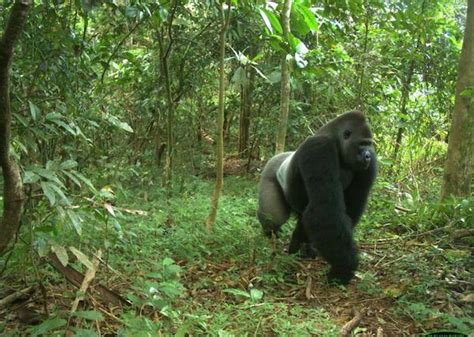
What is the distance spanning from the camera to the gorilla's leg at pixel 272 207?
4.47 meters

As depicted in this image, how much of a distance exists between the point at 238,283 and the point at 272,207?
1.39 m

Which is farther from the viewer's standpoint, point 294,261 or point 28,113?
point 294,261

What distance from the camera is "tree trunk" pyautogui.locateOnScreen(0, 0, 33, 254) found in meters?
1.62

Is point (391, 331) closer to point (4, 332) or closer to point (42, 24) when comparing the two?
point (4, 332)

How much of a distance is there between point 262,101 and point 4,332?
5.71 metres

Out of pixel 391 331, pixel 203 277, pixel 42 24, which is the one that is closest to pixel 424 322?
pixel 391 331

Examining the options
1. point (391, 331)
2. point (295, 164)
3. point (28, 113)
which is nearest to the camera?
point (28, 113)

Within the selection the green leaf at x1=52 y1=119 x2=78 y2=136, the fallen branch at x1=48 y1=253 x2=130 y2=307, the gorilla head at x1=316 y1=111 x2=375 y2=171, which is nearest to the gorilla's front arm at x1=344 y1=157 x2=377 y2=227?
the gorilla head at x1=316 y1=111 x2=375 y2=171

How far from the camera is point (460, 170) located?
4.55m

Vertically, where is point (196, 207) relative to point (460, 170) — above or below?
below

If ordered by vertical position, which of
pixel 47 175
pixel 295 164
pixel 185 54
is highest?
pixel 185 54

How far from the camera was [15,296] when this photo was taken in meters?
2.45

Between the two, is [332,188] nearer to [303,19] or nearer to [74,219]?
[303,19]

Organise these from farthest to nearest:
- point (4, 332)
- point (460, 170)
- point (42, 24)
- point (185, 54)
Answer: point (185, 54) → point (460, 170) → point (42, 24) → point (4, 332)
